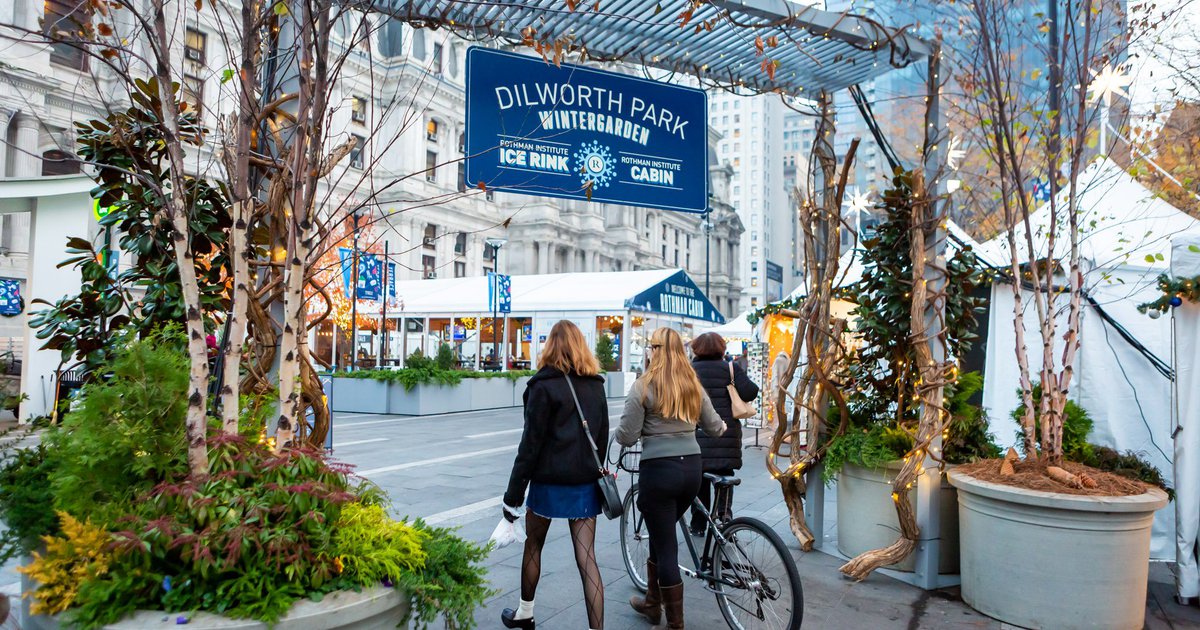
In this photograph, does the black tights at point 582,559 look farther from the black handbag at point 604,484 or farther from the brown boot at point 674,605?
the brown boot at point 674,605

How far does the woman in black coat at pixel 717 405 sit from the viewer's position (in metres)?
6.12

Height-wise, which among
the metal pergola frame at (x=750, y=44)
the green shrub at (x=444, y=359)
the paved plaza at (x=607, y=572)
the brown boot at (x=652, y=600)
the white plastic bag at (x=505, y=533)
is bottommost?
the paved plaza at (x=607, y=572)

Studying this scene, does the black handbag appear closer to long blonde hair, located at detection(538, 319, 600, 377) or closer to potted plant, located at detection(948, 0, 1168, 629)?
long blonde hair, located at detection(538, 319, 600, 377)

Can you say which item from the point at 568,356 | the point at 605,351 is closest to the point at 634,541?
the point at 568,356

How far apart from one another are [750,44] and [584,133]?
61.8 inches

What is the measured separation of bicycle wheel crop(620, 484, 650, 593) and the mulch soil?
7.27 feet

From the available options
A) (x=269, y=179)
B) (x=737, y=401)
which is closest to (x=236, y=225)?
(x=269, y=179)

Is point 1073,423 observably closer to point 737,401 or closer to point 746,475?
point 737,401

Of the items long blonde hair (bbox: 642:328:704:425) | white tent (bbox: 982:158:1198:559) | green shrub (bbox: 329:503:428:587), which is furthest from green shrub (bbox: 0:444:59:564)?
white tent (bbox: 982:158:1198:559)

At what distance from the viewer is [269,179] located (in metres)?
4.15

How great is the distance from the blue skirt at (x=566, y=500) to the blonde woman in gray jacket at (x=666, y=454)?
1.03 ft

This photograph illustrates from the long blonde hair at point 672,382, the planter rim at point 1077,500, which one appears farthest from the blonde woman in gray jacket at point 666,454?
the planter rim at point 1077,500

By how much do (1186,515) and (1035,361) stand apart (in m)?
3.35

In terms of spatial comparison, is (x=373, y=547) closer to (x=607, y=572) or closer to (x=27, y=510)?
(x=27, y=510)
